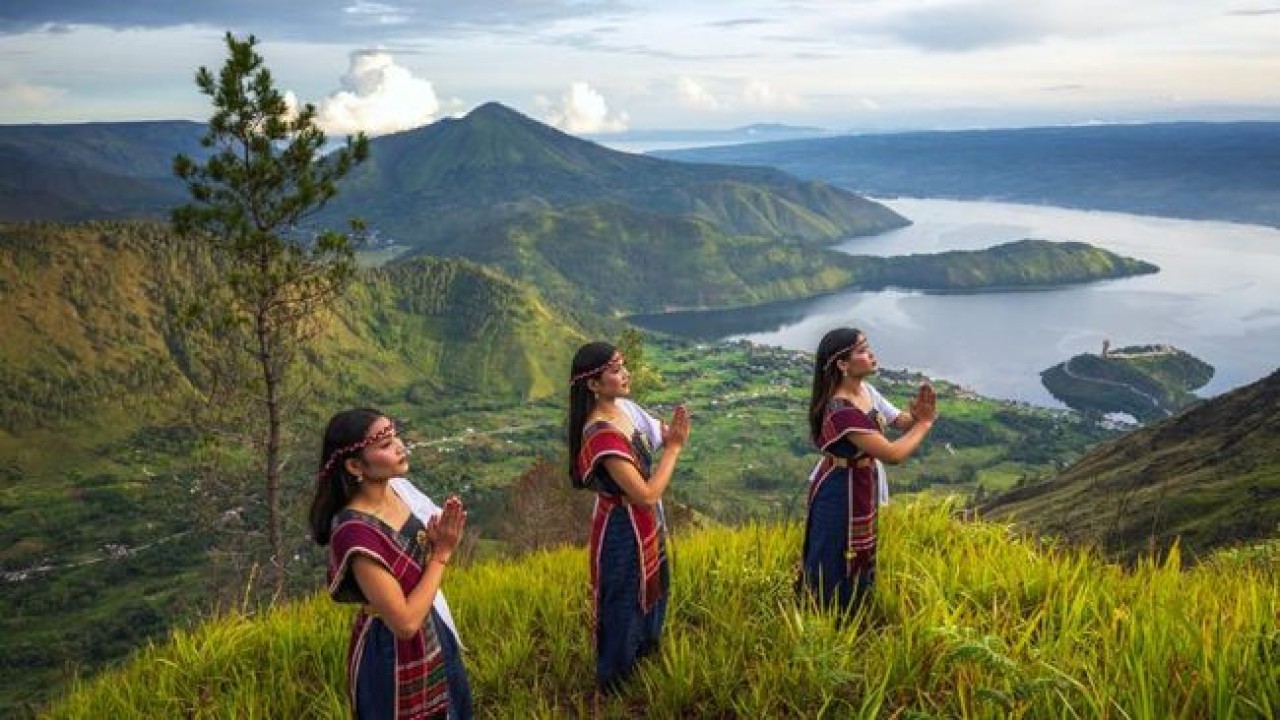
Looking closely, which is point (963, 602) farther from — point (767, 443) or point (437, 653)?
point (767, 443)

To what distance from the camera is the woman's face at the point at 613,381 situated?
579cm

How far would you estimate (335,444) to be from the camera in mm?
4469

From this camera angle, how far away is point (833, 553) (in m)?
6.28

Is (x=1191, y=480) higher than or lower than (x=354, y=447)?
lower

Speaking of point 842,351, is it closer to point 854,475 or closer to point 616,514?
point 854,475

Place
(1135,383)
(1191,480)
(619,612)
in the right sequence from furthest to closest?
(1135,383) < (1191,480) < (619,612)

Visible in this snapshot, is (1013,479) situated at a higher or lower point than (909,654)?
lower

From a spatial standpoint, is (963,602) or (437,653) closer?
(437,653)

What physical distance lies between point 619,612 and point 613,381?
5.03ft

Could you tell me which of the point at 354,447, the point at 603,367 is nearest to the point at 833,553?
the point at 603,367

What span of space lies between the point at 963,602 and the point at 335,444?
12.2 feet

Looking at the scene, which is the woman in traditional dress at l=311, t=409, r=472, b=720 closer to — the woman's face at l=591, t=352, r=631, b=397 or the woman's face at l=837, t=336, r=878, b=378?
the woman's face at l=591, t=352, r=631, b=397

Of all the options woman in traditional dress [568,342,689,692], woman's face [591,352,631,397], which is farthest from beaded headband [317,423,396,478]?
woman's face [591,352,631,397]

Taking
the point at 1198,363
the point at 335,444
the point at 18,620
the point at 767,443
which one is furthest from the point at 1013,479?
the point at 335,444
